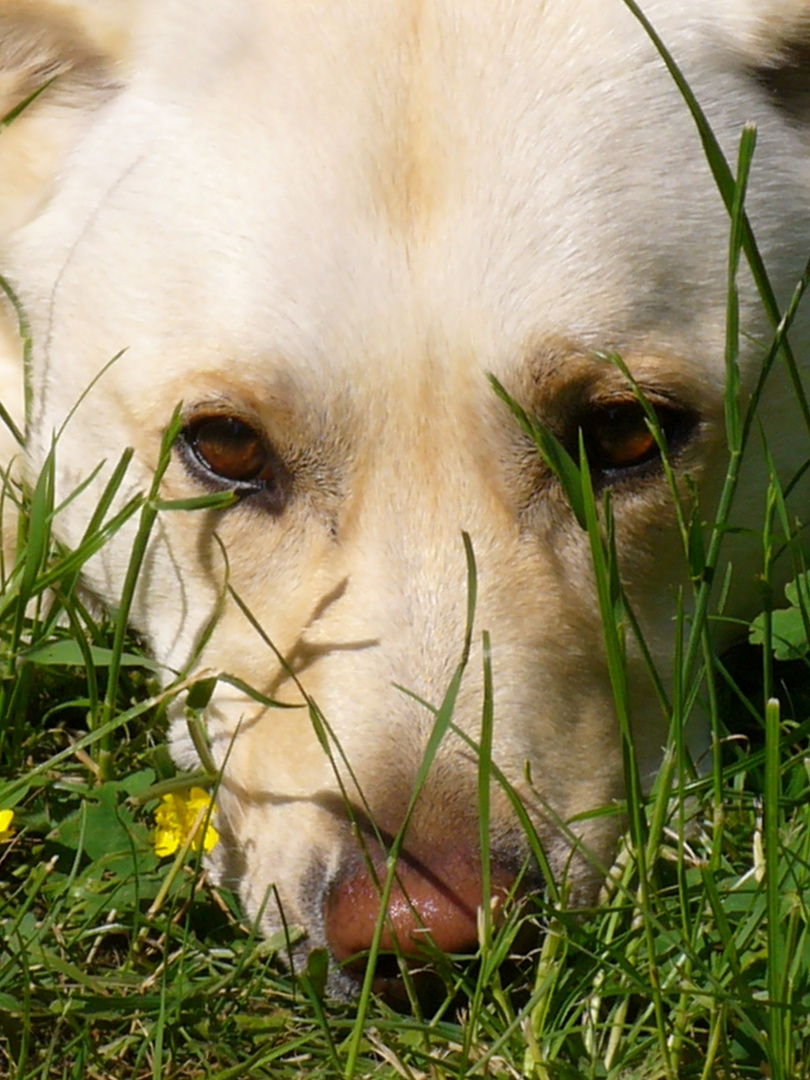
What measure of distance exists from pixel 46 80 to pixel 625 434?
5.00ft

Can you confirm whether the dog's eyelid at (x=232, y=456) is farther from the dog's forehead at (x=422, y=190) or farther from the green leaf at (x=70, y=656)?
the green leaf at (x=70, y=656)

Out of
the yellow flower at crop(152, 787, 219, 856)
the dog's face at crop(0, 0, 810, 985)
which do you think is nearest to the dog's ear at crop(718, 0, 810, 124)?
the dog's face at crop(0, 0, 810, 985)

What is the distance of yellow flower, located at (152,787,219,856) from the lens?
8.64 ft

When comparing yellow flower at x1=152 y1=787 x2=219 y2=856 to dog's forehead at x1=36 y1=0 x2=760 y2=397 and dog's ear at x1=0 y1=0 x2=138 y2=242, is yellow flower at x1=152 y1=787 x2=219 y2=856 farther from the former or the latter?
dog's ear at x1=0 y1=0 x2=138 y2=242

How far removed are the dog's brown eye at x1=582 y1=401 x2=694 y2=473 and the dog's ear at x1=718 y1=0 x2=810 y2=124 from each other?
2.49 feet

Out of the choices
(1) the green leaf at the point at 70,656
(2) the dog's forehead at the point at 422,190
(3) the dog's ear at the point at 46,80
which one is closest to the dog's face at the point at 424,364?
(2) the dog's forehead at the point at 422,190

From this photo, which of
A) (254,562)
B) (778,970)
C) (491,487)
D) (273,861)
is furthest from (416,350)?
(778,970)

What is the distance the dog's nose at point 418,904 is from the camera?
7.36 ft

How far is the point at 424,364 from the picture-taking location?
8.57 feet

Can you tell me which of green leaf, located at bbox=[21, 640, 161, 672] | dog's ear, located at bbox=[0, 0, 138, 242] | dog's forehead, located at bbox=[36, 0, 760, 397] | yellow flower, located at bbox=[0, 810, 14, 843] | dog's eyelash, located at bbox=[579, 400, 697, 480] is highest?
dog's ear, located at bbox=[0, 0, 138, 242]

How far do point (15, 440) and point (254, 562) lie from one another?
0.94 m

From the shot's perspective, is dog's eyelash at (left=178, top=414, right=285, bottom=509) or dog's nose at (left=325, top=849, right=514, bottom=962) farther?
dog's eyelash at (left=178, top=414, right=285, bottom=509)

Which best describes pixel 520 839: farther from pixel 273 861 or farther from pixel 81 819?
pixel 81 819

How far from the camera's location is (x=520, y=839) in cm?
240
